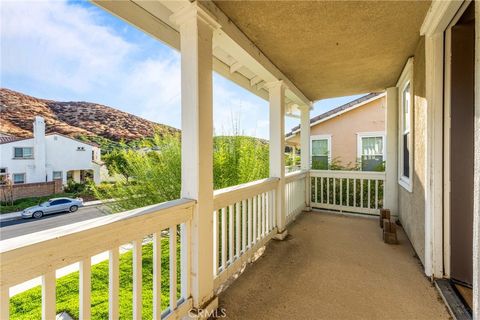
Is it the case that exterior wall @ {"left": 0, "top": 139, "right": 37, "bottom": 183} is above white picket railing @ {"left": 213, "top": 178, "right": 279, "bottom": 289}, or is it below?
above

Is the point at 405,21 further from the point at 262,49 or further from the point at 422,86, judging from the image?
the point at 262,49

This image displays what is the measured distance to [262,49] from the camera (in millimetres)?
2547

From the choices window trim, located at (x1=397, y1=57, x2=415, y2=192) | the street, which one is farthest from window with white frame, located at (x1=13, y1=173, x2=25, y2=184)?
window trim, located at (x1=397, y1=57, x2=415, y2=192)

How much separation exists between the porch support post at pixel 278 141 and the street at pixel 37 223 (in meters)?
2.42

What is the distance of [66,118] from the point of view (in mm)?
1132

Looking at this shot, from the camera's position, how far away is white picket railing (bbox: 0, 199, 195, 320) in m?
0.82

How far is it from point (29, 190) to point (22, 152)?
0.49 feet

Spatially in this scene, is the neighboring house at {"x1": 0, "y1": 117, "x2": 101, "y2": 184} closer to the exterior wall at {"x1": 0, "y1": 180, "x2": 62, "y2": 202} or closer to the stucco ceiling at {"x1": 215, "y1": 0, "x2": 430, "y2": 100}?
the exterior wall at {"x1": 0, "y1": 180, "x2": 62, "y2": 202}

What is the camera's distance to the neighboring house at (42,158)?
2.73ft

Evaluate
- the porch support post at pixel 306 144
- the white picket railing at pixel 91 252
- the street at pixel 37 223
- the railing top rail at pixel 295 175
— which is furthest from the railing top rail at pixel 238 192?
the porch support post at pixel 306 144

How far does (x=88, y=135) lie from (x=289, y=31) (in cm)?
195

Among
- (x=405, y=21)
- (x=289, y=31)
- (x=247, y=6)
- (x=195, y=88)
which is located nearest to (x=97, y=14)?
(x=195, y=88)

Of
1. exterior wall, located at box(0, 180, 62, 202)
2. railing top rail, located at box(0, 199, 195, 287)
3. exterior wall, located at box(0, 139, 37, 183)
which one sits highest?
exterior wall, located at box(0, 139, 37, 183)

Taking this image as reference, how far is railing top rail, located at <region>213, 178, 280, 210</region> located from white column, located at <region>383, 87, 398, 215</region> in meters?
2.32
